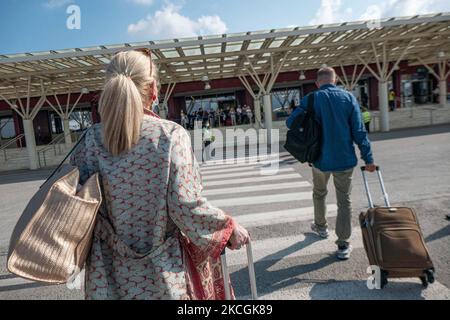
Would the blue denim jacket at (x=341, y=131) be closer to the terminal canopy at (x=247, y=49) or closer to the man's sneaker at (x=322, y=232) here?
the man's sneaker at (x=322, y=232)

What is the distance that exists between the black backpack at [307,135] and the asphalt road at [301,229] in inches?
42.7

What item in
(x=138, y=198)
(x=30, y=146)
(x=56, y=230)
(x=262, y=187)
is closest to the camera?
(x=56, y=230)

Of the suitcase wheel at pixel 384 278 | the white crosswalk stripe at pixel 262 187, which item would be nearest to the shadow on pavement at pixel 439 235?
the suitcase wheel at pixel 384 278

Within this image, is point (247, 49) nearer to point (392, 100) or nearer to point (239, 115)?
point (239, 115)

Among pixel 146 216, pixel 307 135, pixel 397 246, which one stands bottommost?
pixel 397 246

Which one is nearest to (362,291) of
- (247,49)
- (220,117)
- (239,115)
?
(247,49)

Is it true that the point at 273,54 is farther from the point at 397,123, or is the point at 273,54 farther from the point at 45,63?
the point at 45,63

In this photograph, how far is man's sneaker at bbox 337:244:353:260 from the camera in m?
3.52

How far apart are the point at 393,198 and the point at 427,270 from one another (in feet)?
10.3

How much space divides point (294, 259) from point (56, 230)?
Result: 2.82m

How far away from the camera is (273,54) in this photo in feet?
54.7

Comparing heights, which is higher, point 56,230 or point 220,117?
point 220,117

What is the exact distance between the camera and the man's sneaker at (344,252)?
352 centimetres

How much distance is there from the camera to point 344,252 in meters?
3.54
